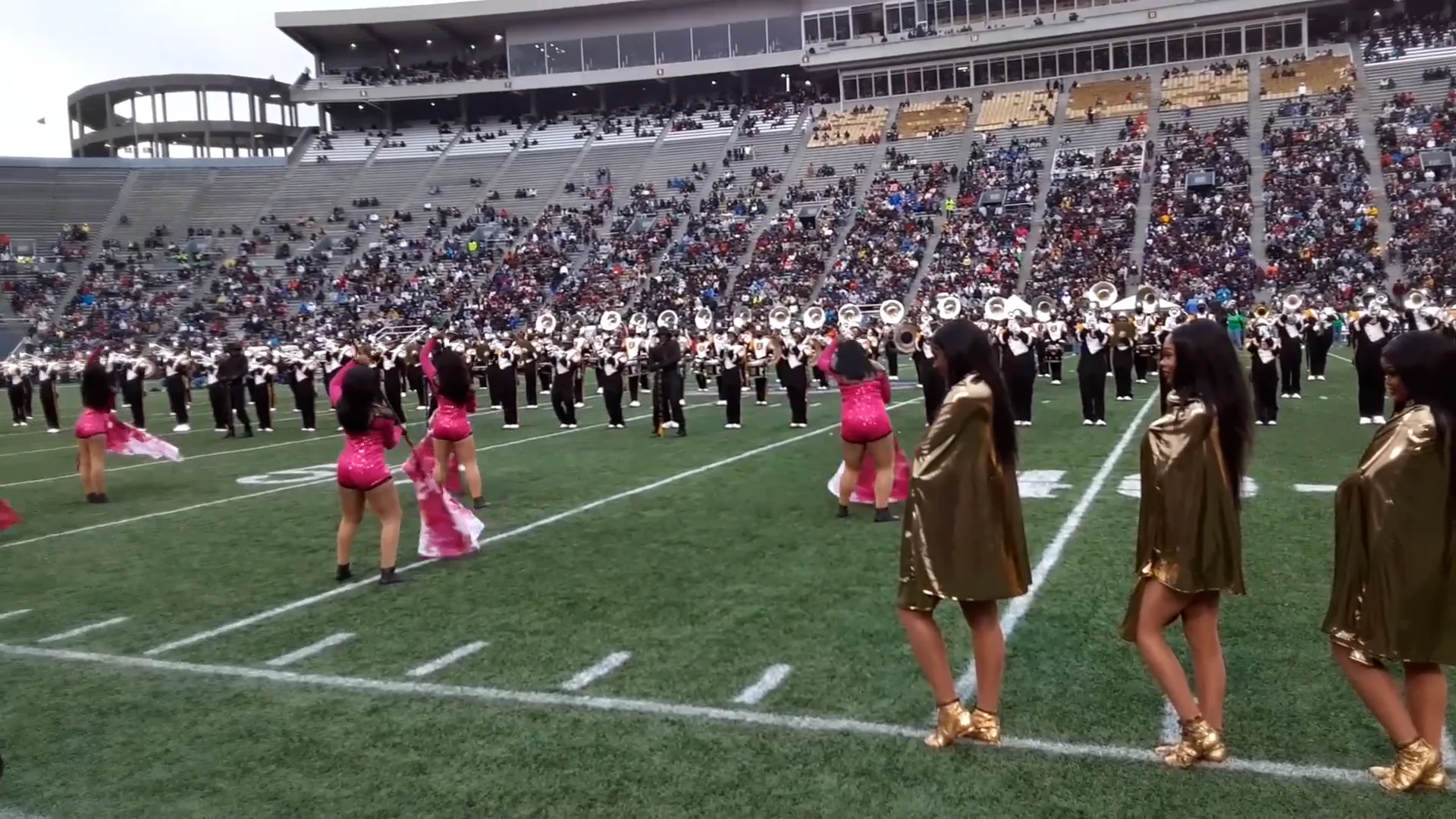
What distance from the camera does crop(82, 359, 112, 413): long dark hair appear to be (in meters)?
11.0

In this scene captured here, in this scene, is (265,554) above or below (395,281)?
below

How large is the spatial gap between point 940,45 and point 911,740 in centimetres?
5103

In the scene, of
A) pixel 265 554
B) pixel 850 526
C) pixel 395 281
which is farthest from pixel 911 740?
pixel 395 281

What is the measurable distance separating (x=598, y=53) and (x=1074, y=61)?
24.6m

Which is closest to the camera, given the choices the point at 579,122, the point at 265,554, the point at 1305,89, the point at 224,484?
the point at 265,554

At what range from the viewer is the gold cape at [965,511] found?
3832 mm

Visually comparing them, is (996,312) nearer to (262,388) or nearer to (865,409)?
(865,409)

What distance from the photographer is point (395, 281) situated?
1790 inches

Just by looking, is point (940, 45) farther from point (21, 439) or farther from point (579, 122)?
point (21, 439)

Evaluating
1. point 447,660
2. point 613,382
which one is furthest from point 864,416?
point 613,382

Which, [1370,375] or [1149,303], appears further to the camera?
[1149,303]

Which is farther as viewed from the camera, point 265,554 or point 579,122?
point 579,122

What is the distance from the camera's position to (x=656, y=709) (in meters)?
4.57

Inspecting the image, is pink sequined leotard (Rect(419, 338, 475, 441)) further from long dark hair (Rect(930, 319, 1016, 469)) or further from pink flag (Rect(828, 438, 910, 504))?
long dark hair (Rect(930, 319, 1016, 469))
